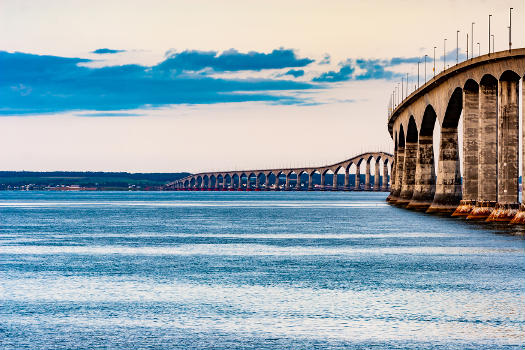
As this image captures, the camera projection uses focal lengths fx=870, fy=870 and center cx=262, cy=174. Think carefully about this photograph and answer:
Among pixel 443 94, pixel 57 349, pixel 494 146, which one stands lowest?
pixel 57 349

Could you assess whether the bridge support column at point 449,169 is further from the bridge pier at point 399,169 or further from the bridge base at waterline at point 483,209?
the bridge pier at point 399,169

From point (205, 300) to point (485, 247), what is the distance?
23.4m

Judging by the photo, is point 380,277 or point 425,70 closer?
point 380,277

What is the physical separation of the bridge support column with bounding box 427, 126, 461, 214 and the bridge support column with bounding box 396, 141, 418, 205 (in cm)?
3651

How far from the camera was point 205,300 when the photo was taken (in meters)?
25.3

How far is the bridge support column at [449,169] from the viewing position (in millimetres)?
90188

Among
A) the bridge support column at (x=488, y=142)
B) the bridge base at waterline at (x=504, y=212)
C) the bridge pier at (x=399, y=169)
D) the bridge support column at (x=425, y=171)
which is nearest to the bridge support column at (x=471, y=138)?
the bridge support column at (x=488, y=142)

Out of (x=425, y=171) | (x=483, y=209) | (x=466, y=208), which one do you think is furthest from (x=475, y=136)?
(x=425, y=171)

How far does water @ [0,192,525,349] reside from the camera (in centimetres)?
1934

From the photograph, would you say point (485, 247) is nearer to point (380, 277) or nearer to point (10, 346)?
point (380, 277)

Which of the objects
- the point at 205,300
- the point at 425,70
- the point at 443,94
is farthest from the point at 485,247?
the point at 425,70

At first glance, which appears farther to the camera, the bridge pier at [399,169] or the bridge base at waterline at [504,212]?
the bridge pier at [399,169]

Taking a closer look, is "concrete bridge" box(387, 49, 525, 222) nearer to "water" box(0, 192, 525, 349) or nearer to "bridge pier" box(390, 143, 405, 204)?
"water" box(0, 192, 525, 349)

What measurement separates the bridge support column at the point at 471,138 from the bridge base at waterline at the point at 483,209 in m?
4.19
